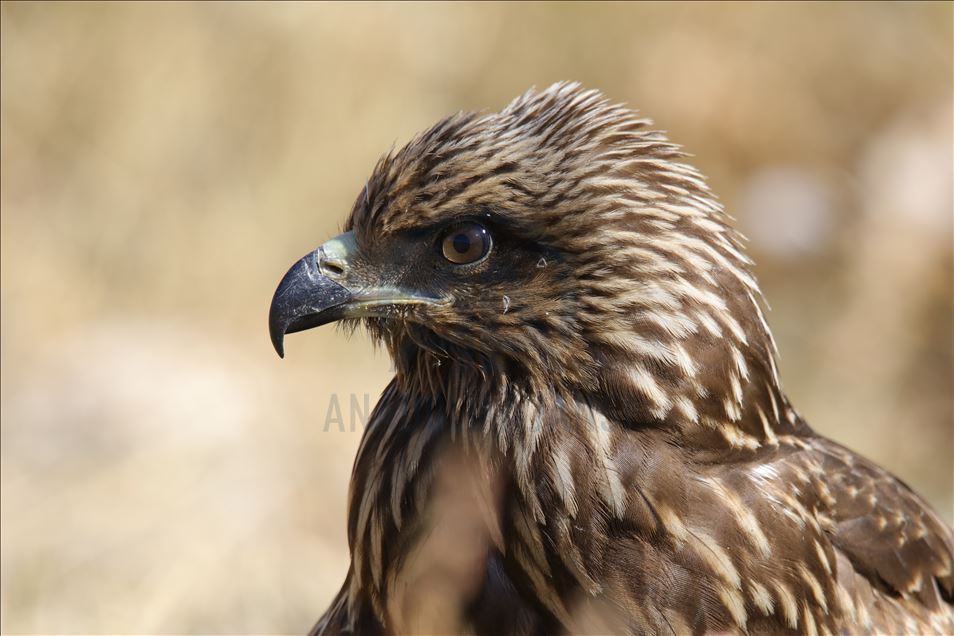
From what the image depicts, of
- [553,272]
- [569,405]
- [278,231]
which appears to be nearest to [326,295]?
[553,272]

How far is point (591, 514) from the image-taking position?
265 centimetres

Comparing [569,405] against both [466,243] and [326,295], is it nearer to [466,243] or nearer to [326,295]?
[466,243]

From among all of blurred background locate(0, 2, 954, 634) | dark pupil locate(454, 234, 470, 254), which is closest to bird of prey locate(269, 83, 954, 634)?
dark pupil locate(454, 234, 470, 254)

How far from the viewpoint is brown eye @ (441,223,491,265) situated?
287 centimetres

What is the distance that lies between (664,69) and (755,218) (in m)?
1.42

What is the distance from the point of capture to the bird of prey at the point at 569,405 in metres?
2.66

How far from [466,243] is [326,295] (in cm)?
40

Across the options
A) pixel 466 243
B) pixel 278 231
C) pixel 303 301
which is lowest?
pixel 303 301

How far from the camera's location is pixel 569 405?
2732mm

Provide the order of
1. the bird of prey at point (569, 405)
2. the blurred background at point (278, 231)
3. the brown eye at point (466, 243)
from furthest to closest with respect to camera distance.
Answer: the blurred background at point (278, 231) → the brown eye at point (466, 243) → the bird of prey at point (569, 405)

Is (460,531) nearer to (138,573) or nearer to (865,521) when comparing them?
(865,521)

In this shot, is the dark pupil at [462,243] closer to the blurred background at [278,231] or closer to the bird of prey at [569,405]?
the bird of prey at [569,405]

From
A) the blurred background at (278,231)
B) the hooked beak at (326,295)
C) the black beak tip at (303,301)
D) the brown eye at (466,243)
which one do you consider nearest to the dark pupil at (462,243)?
the brown eye at (466,243)

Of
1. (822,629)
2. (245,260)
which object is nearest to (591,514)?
(822,629)
